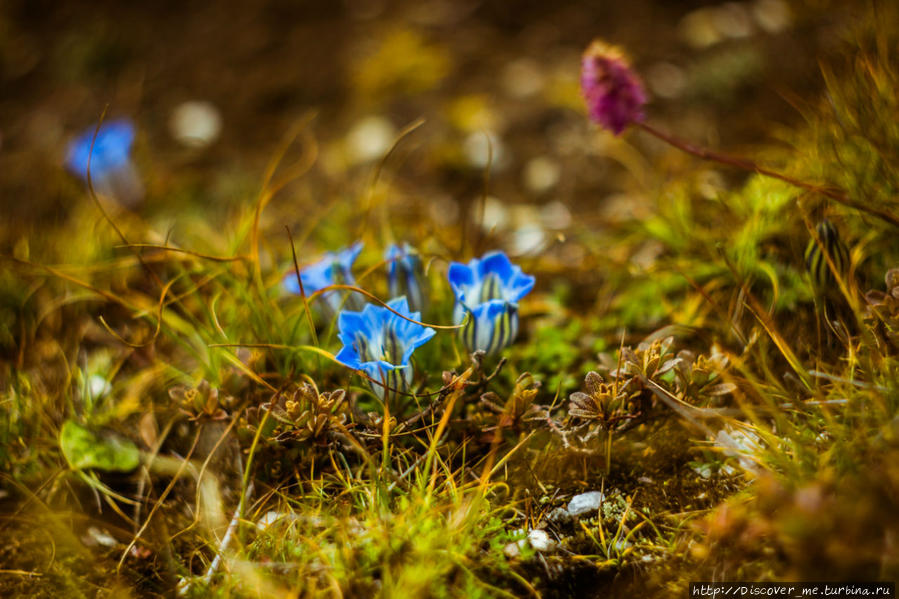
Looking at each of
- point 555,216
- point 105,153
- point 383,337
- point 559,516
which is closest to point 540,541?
point 559,516

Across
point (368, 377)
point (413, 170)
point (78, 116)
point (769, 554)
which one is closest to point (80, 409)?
point (368, 377)

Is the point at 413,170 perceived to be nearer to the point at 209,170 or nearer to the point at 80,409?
the point at 209,170

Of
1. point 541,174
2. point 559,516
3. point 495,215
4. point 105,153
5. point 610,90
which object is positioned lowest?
point 559,516

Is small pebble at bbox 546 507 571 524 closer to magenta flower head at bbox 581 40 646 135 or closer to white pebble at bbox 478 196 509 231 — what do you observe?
magenta flower head at bbox 581 40 646 135

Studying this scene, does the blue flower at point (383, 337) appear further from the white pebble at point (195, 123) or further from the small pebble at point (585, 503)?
the white pebble at point (195, 123)

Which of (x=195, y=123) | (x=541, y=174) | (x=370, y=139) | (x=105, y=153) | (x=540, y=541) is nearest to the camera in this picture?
(x=540, y=541)

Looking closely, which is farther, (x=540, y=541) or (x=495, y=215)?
(x=495, y=215)

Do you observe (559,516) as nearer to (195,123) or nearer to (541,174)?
(541,174)
